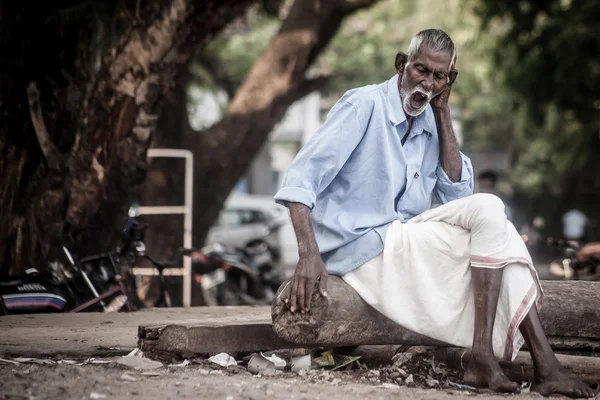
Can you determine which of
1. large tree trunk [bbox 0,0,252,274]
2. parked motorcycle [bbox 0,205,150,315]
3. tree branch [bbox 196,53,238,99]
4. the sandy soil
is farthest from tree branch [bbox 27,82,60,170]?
tree branch [bbox 196,53,238,99]

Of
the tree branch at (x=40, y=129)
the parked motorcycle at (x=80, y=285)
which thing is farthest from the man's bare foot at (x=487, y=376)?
the tree branch at (x=40, y=129)

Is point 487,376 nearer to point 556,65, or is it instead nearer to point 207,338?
point 207,338

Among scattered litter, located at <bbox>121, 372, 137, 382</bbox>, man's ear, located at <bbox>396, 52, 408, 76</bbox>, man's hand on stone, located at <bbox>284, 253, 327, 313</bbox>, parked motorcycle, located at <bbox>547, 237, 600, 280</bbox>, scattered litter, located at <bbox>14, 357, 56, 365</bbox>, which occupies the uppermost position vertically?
man's ear, located at <bbox>396, 52, 408, 76</bbox>

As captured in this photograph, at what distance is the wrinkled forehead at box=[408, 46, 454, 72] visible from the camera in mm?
4660

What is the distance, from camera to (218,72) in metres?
16.6

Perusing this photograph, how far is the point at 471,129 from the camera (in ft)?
99.0

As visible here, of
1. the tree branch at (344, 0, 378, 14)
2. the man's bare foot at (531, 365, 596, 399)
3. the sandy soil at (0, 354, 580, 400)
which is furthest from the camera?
the tree branch at (344, 0, 378, 14)

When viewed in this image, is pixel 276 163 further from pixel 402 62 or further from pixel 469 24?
pixel 402 62

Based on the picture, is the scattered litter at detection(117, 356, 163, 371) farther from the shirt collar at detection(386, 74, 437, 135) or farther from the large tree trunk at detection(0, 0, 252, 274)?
the large tree trunk at detection(0, 0, 252, 274)

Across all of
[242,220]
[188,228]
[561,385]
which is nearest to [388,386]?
[561,385]

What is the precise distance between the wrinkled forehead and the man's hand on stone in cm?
103

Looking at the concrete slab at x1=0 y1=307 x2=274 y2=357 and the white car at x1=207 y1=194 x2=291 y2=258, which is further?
the white car at x1=207 y1=194 x2=291 y2=258

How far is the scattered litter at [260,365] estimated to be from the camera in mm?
4727

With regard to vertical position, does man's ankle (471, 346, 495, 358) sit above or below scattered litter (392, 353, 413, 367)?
above
